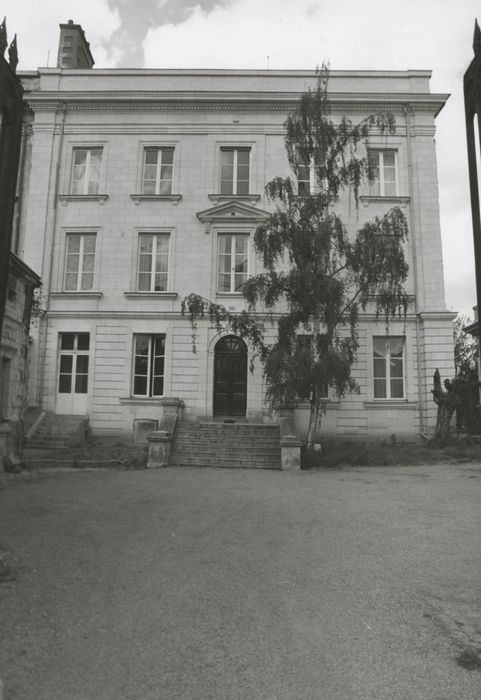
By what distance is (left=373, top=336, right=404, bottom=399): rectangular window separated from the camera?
19484 mm

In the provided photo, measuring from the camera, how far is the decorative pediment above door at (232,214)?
20.1m

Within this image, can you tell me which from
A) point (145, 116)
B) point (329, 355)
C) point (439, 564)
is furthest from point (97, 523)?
point (145, 116)

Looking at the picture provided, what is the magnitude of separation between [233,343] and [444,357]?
736 centimetres

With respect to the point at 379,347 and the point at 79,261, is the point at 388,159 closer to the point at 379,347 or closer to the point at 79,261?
the point at 379,347

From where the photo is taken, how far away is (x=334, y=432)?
747 inches

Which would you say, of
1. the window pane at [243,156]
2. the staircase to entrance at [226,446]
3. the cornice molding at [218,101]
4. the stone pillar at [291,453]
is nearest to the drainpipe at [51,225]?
the cornice molding at [218,101]

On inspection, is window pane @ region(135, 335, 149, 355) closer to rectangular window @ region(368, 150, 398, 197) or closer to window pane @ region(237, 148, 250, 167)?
window pane @ region(237, 148, 250, 167)

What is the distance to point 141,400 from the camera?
1928 centimetres

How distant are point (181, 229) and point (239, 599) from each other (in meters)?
17.1

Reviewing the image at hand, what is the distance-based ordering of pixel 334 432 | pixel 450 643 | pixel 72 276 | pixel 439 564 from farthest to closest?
pixel 72 276
pixel 334 432
pixel 439 564
pixel 450 643

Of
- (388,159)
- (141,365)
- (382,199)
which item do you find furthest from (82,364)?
(388,159)

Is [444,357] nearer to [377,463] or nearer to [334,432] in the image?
[334,432]

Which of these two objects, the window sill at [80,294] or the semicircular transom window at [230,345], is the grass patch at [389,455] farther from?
the window sill at [80,294]

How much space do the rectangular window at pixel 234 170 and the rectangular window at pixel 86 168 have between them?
474 cm
